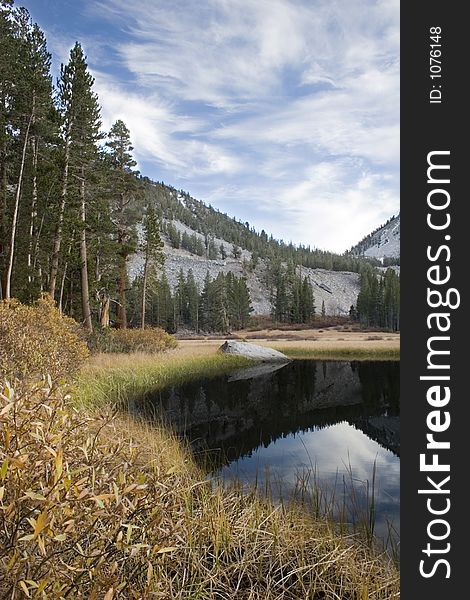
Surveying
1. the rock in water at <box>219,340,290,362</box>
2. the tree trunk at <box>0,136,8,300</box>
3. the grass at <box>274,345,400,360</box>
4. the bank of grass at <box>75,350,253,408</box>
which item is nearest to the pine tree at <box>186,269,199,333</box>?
the grass at <box>274,345,400,360</box>

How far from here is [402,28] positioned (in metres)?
3.91

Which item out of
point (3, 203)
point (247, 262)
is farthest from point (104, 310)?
point (247, 262)

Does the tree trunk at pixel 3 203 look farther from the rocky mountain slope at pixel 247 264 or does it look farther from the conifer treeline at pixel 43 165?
the rocky mountain slope at pixel 247 264

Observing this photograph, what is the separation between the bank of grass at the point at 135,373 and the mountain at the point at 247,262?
267ft

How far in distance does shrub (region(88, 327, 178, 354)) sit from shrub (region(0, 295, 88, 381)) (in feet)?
27.7

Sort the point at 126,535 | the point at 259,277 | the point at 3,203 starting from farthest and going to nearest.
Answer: the point at 259,277
the point at 3,203
the point at 126,535

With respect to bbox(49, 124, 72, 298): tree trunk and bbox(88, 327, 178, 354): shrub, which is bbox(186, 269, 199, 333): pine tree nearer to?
bbox(88, 327, 178, 354): shrub

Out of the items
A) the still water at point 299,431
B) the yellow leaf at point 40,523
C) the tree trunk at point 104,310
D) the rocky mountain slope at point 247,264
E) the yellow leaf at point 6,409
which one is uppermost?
the rocky mountain slope at point 247,264

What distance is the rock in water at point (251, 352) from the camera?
29.8 m

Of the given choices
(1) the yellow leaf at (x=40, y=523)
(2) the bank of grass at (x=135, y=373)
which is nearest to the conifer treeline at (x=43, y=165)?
(2) the bank of grass at (x=135, y=373)

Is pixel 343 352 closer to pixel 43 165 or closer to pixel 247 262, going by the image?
pixel 43 165

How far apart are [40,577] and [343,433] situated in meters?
10.6

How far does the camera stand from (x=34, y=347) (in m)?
9.24

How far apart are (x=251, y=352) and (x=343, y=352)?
9.28 m
